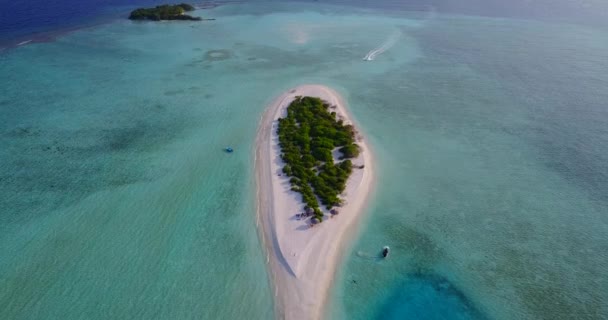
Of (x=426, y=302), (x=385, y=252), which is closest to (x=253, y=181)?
(x=385, y=252)

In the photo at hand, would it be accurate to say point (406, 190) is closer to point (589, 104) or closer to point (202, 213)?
point (202, 213)

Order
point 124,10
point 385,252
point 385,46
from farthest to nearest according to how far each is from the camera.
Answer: point 124,10, point 385,46, point 385,252

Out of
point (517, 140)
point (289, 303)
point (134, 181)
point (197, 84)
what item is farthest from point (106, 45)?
point (517, 140)

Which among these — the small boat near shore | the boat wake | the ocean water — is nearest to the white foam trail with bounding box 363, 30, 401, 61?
the ocean water

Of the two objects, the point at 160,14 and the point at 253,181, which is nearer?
the point at 253,181

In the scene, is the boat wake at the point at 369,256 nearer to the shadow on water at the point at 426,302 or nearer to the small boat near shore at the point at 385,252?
the small boat near shore at the point at 385,252

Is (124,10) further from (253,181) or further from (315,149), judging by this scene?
(253,181)
